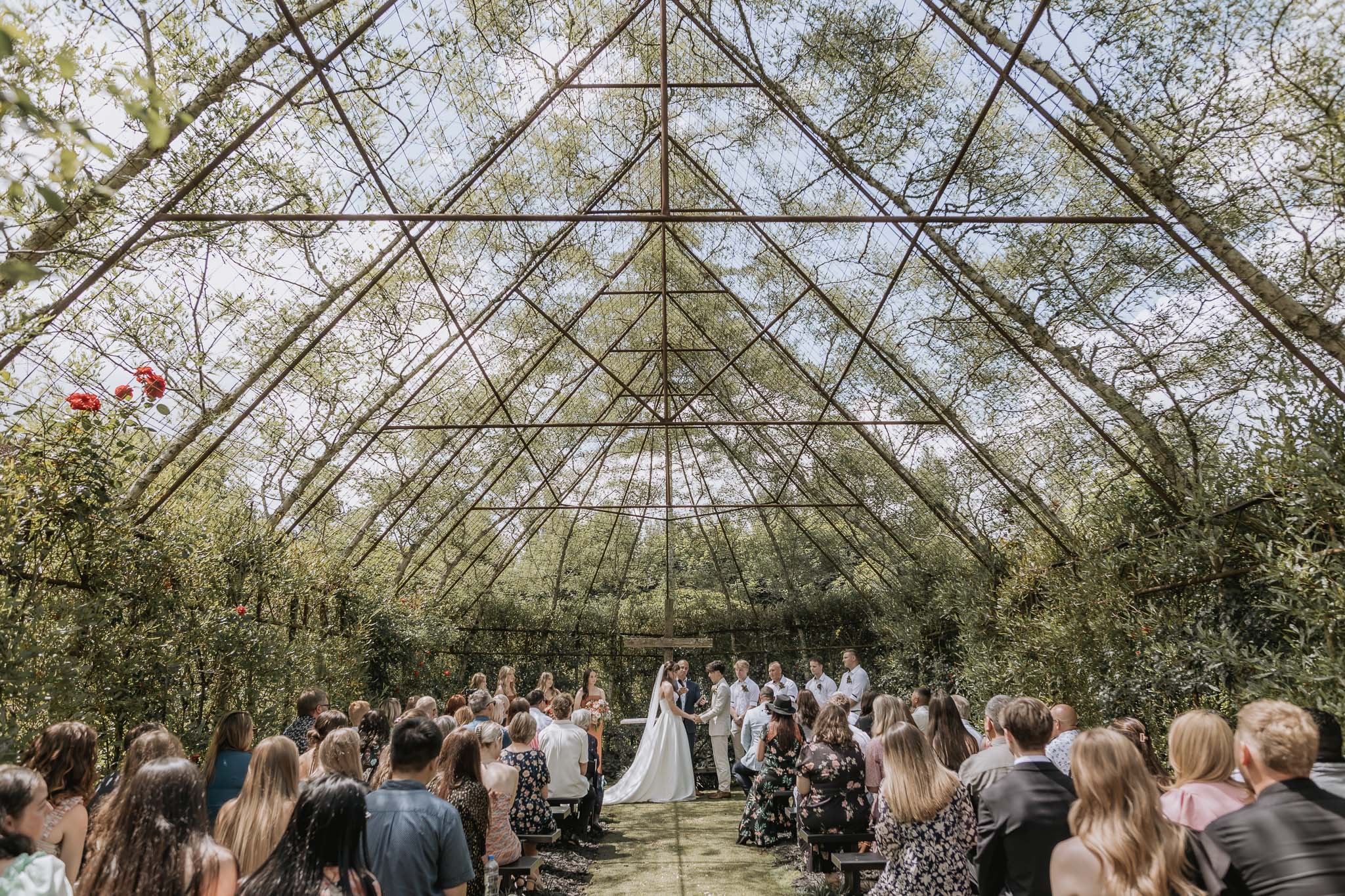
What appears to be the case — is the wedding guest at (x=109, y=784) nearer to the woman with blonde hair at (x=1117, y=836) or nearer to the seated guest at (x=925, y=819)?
the seated guest at (x=925, y=819)

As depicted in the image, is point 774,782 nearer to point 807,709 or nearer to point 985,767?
point 807,709

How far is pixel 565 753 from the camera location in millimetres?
7938

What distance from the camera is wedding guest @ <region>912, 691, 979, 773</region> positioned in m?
4.60

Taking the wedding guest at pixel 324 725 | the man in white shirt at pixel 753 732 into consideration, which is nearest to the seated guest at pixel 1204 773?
the wedding guest at pixel 324 725

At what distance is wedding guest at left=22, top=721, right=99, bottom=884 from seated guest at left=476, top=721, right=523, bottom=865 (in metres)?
2.30

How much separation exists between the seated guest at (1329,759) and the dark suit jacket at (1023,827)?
0.81m

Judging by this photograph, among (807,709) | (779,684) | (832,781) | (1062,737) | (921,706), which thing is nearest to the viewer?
(1062,737)

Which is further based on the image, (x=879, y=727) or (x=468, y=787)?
(x=879, y=727)

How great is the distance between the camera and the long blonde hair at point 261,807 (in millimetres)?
3064

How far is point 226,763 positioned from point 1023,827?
3511mm

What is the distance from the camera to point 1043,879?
10.3ft

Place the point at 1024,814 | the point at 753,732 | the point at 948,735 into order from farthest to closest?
the point at 753,732 < the point at 948,735 < the point at 1024,814

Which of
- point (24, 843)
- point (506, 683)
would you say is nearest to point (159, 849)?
point (24, 843)

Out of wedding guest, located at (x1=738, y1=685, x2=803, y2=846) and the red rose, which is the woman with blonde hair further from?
wedding guest, located at (x1=738, y1=685, x2=803, y2=846)
